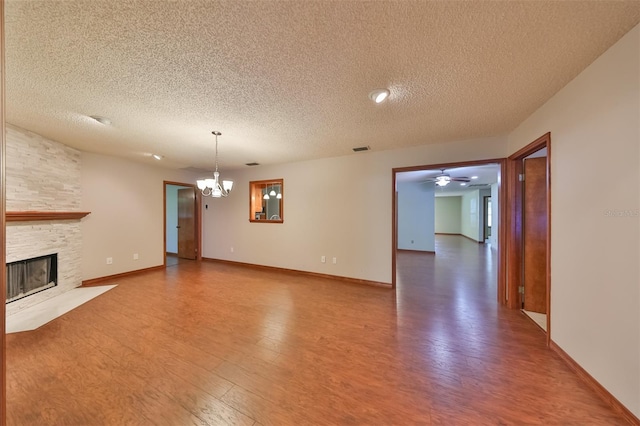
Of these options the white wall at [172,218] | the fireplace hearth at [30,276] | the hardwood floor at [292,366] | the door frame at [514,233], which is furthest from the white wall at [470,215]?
the fireplace hearth at [30,276]

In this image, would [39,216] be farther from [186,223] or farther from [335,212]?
[335,212]

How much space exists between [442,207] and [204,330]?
1322 cm

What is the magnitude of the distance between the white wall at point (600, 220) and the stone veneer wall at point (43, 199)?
238 inches

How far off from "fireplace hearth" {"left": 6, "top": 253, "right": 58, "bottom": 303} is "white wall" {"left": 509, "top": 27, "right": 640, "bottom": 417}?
20.2 ft

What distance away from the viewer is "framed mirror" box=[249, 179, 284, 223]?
5.32 m

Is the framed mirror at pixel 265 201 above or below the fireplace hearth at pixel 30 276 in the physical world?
above

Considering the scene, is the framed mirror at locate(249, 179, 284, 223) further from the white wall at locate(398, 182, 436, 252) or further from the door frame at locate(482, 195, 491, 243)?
the door frame at locate(482, 195, 491, 243)

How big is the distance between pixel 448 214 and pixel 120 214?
13946 millimetres

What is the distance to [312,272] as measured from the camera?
4.68 m

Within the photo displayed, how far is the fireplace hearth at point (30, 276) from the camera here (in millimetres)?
2934

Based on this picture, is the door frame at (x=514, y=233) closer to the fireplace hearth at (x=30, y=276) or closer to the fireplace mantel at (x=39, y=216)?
the fireplace mantel at (x=39, y=216)

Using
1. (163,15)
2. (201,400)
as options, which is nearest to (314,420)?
(201,400)

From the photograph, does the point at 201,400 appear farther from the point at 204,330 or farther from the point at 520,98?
the point at 520,98

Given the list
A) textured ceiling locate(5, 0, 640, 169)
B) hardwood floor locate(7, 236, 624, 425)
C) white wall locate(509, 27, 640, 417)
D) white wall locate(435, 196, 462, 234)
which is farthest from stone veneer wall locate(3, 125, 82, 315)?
white wall locate(435, 196, 462, 234)
